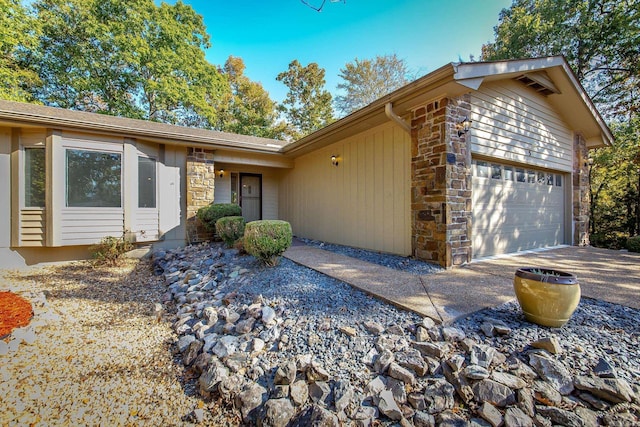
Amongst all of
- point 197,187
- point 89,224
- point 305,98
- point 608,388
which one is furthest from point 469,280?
point 305,98

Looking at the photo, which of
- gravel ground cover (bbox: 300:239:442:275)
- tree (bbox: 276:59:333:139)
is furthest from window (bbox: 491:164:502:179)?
tree (bbox: 276:59:333:139)

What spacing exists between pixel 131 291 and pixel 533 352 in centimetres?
544

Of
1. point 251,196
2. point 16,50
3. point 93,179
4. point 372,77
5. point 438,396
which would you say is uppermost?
point 372,77

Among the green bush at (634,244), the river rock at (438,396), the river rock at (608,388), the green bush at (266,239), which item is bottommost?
the river rock at (438,396)

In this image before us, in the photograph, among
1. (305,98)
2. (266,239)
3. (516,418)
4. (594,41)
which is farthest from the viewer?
(305,98)

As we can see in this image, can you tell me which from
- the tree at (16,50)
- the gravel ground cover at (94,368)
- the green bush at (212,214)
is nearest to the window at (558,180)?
the green bush at (212,214)

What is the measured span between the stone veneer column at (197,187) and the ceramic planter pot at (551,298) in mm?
6988

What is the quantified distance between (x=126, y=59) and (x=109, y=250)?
441 inches

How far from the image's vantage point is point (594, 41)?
9.20 m

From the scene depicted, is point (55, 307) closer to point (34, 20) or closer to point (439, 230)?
point (439, 230)

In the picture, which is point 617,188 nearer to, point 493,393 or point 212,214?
point 493,393

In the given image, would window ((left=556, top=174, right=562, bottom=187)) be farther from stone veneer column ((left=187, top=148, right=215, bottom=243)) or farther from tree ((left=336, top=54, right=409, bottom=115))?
tree ((left=336, top=54, right=409, bottom=115))

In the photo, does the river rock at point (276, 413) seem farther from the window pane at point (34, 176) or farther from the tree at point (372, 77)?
the tree at point (372, 77)

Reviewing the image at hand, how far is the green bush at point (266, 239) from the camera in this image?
4.20 metres
